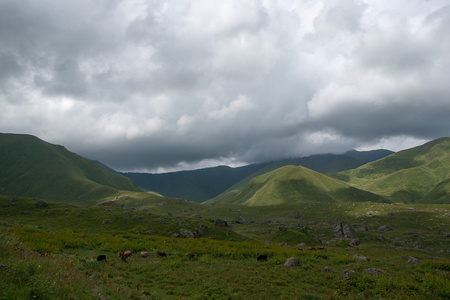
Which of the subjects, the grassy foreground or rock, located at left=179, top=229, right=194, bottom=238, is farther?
rock, located at left=179, top=229, right=194, bottom=238

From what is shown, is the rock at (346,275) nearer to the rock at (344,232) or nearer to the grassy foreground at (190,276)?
the grassy foreground at (190,276)

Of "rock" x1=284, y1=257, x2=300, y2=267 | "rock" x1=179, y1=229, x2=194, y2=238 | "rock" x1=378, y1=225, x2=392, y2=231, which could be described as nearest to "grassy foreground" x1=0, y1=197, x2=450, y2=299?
"rock" x1=284, y1=257, x2=300, y2=267

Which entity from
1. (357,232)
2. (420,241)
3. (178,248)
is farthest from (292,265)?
(420,241)

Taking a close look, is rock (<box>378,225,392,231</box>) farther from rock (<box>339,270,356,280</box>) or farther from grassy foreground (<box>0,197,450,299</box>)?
rock (<box>339,270,356,280</box>)

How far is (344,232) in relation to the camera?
70562 millimetres

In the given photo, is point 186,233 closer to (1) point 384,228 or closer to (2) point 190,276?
(2) point 190,276

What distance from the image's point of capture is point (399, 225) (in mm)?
92812

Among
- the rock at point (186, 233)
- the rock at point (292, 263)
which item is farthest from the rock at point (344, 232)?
the rock at point (292, 263)

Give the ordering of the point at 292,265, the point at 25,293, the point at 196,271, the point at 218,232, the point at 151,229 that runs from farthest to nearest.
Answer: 1. the point at 218,232
2. the point at 151,229
3. the point at 292,265
4. the point at 196,271
5. the point at 25,293

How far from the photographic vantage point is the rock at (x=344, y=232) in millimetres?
68331

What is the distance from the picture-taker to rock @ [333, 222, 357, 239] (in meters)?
68.3

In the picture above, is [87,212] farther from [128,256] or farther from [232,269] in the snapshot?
[232,269]

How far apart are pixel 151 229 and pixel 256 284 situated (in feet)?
146

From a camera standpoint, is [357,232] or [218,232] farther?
[357,232]
